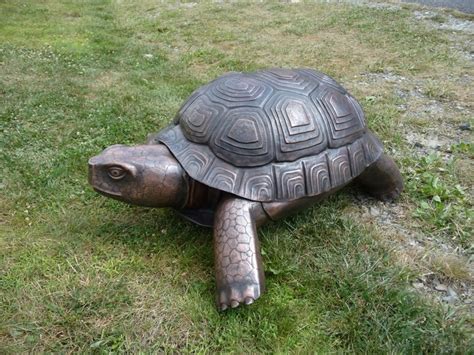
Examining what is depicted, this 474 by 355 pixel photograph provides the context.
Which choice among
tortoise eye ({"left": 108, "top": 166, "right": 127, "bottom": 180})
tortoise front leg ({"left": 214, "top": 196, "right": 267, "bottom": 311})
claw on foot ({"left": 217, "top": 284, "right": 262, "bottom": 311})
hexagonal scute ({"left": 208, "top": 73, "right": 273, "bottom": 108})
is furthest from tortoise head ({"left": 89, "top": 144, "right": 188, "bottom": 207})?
claw on foot ({"left": 217, "top": 284, "right": 262, "bottom": 311})

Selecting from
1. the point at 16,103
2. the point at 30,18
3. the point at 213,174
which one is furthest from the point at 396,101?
the point at 30,18

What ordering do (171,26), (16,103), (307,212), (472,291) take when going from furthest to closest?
1. (171,26)
2. (16,103)
3. (307,212)
4. (472,291)

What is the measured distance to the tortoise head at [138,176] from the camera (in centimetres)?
247

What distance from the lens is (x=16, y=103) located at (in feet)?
14.8

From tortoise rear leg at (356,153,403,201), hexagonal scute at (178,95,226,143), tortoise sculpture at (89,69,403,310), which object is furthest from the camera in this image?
tortoise rear leg at (356,153,403,201)

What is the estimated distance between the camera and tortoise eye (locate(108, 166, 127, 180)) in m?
2.46

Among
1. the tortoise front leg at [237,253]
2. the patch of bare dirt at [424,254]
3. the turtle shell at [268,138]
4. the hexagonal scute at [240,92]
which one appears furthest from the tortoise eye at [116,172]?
the patch of bare dirt at [424,254]

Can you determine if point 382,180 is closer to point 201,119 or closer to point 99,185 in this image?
point 201,119

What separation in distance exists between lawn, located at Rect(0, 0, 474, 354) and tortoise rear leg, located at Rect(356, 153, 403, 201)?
10cm

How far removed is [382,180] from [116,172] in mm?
1926

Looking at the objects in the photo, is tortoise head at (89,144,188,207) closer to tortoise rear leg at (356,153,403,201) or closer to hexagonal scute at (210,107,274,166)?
hexagonal scute at (210,107,274,166)

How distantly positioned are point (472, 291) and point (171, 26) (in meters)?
7.17

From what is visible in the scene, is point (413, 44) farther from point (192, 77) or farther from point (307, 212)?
point (307, 212)

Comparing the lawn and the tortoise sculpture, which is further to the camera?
the tortoise sculpture
